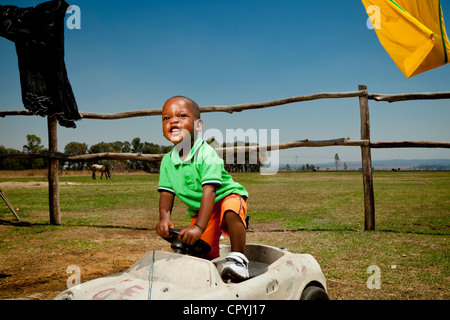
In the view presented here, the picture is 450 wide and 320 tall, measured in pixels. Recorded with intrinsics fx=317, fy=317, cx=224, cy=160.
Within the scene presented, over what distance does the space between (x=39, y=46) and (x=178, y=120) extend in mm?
3632

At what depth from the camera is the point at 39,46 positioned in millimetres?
4508

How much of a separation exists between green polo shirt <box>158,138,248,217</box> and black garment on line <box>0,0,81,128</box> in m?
3.44

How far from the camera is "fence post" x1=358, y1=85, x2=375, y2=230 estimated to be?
5145mm

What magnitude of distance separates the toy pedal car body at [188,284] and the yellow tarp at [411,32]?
2864 mm

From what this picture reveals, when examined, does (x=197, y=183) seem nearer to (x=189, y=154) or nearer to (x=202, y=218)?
(x=189, y=154)

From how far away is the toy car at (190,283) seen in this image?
1.49 meters

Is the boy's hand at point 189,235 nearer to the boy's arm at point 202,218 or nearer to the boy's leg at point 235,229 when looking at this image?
the boy's arm at point 202,218

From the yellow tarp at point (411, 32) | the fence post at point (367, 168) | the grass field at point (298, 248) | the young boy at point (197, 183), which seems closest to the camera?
the young boy at point (197, 183)

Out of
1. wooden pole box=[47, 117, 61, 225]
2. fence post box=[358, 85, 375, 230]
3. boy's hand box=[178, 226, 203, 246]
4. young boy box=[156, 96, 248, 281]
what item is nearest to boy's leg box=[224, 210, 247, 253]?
young boy box=[156, 96, 248, 281]

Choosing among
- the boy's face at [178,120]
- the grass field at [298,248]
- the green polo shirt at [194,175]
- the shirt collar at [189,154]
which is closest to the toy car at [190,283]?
the green polo shirt at [194,175]

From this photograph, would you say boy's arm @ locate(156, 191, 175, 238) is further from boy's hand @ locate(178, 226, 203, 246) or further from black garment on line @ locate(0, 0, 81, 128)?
black garment on line @ locate(0, 0, 81, 128)

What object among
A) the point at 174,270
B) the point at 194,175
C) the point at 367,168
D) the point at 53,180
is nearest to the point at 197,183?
the point at 194,175

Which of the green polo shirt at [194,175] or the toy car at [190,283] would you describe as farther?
the green polo shirt at [194,175]
